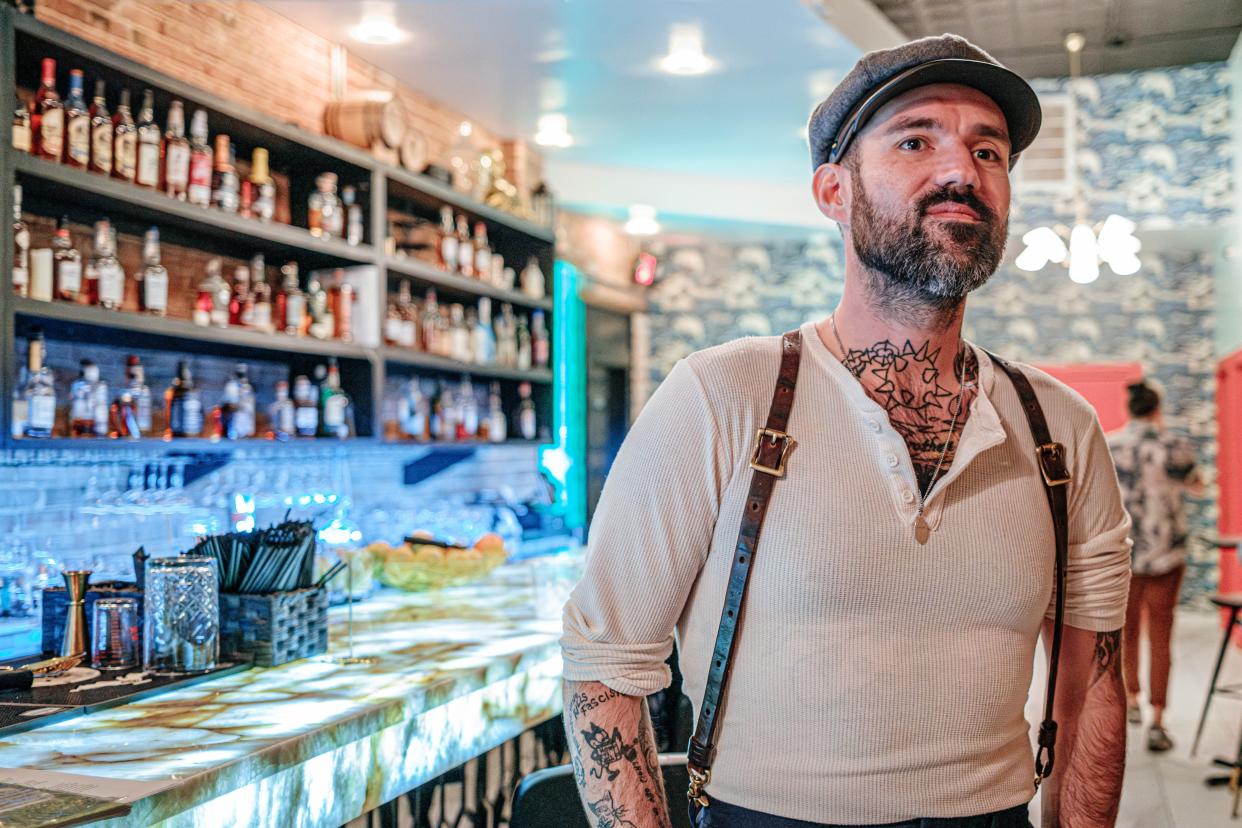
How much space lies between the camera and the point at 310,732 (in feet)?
5.79

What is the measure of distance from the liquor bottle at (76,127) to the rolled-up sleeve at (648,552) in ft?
7.36

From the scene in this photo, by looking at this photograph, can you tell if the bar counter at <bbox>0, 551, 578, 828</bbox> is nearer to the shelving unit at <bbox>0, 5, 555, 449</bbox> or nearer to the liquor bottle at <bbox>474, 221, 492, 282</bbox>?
the shelving unit at <bbox>0, 5, 555, 449</bbox>

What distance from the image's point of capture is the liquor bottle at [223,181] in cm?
333

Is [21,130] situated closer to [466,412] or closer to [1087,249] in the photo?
[466,412]

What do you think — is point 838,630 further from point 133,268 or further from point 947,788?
point 133,268

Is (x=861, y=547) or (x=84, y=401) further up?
(x=84, y=401)

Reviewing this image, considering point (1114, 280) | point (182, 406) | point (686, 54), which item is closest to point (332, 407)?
point (182, 406)

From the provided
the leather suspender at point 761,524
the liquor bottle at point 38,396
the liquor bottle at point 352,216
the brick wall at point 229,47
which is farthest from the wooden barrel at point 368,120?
the leather suspender at point 761,524

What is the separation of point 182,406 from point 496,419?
1886mm

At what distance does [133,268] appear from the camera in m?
3.36

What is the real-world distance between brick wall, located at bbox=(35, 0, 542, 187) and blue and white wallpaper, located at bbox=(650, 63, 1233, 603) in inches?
203

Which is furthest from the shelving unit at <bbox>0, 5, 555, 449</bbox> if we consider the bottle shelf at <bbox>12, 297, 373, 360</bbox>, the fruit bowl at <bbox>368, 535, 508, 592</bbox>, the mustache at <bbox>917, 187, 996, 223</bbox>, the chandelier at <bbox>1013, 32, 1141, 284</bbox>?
the chandelier at <bbox>1013, 32, 1141, 284</bbox>

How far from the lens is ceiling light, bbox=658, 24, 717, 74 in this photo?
450cm

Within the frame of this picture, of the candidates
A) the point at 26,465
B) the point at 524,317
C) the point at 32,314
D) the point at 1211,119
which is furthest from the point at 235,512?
the point at 1211,119
